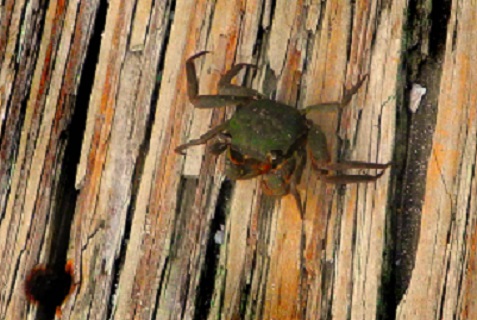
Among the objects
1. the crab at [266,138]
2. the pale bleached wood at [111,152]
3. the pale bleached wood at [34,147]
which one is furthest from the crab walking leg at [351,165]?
the pale bleached wood at [34,147]

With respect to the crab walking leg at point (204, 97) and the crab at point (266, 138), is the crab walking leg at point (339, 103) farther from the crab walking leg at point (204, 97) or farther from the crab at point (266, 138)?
the crab walking leg at point (204, 97)

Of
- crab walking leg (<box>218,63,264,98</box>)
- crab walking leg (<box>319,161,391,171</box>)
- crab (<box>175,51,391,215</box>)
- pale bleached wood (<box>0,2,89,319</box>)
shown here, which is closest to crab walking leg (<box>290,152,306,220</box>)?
crab (<box>175,51,391,215</box>)

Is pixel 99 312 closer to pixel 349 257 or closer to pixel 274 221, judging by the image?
pixel 274 221

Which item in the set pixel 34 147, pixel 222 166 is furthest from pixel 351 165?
pixel 34 147

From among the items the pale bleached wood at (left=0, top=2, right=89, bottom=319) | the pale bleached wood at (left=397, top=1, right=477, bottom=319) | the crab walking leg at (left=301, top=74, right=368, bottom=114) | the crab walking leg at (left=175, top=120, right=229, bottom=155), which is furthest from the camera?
the pale bleached wood at (left=0, top=2, right=89, bottom=319)

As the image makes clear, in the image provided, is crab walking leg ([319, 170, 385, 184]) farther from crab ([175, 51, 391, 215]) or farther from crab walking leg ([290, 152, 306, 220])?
crab walking leg ([290, 152, 306, 220])

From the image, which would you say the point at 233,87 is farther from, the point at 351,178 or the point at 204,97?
the point at 351,178
